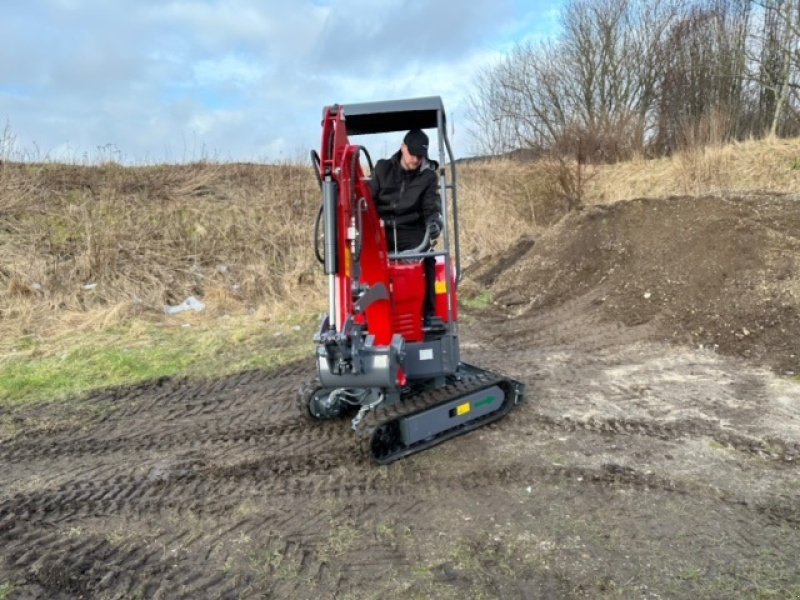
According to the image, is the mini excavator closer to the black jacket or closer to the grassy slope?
the black jacket

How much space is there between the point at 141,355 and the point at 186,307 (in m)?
2.92

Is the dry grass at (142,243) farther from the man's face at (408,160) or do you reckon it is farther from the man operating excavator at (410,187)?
the man's face at (408,160)

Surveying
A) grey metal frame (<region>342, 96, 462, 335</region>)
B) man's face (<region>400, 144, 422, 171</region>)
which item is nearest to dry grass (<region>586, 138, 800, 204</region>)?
grey metal frame (<region>342, 96, 462, 335</region>)

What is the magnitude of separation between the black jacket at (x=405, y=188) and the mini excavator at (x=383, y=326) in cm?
10

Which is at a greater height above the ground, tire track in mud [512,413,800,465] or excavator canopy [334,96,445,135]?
excavator canopy [334,96,445,135]

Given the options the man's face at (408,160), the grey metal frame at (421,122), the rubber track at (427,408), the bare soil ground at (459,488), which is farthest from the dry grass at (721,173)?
the man's face at (408,160)

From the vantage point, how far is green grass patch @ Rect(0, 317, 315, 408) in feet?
21.3

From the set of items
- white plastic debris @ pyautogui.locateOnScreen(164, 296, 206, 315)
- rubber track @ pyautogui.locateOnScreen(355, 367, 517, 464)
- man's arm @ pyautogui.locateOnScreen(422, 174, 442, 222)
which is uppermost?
man's arm @ pyautogui.locateOnScreen(422, 174, 442, 222)

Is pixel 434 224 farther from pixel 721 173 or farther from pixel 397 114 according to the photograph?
pixel 721 173

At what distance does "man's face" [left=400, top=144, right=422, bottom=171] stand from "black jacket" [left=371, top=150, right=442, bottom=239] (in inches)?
1.5

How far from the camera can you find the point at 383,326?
4566mm

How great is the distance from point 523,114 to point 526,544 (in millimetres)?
22044

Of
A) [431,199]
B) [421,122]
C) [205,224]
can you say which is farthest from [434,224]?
[205,224]

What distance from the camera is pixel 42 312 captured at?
30.4 ft
